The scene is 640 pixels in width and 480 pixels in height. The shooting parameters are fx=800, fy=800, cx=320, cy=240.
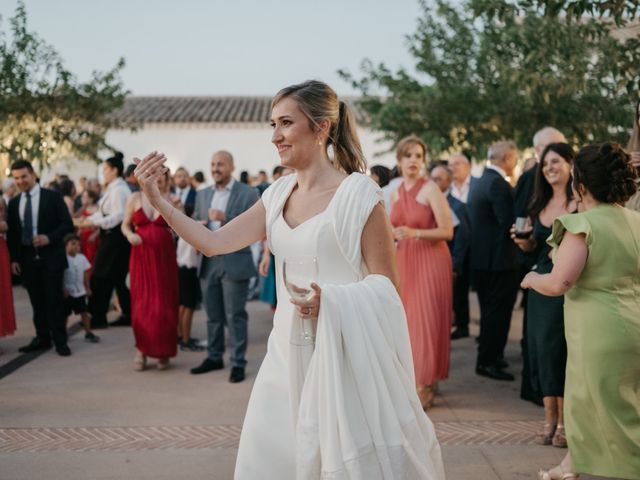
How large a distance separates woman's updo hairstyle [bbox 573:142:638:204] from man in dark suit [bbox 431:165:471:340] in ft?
17.6

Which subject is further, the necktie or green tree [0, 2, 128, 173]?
green tree [0, 2, 128, 173]

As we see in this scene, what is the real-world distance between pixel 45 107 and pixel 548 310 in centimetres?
1561

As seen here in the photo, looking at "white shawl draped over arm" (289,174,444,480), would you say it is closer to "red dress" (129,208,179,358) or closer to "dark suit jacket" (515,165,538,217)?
"dark suit jacket" (515,165,538,217)

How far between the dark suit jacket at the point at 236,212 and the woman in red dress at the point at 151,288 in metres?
0.45

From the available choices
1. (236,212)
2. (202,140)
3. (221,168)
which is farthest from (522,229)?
(202,140)

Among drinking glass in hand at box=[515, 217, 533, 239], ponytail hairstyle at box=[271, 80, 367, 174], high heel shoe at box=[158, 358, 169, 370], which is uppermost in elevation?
ponytail hairstyle at box=[271, 80, 367, 174]

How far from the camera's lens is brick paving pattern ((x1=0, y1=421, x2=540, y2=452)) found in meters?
5.79

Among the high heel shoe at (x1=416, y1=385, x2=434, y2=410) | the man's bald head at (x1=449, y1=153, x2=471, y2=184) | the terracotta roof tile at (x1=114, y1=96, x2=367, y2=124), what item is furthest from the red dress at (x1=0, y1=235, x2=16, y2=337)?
the terracotta roof tile at (x1=114, y1=96, x2=367, y2=124)

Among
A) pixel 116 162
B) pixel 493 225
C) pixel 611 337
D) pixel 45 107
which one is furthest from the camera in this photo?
pixel 45 107

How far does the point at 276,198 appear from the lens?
357 centimetres

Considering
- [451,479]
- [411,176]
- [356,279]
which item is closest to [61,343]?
[411,176]

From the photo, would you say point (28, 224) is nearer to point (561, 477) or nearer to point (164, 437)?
point (164, 437)

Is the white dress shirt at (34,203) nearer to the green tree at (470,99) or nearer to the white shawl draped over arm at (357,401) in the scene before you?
the white shawl draped over arm at (357,401)

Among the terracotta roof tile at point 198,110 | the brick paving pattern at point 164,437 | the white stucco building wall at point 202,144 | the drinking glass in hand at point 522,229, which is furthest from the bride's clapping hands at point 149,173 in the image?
the white stucco building wall at point 202,144
